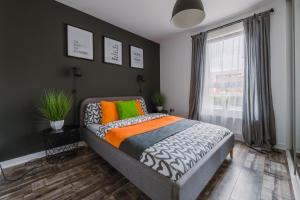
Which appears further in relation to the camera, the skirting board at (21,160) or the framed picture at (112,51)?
the framed picture at (112,51)

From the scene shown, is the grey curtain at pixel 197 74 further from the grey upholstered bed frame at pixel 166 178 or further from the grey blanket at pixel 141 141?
the grey blanket at pixel 141 141

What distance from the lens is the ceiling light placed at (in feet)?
4.67

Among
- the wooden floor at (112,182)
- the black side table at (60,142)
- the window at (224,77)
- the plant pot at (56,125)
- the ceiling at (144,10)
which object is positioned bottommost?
the wooden floor at (112,182)

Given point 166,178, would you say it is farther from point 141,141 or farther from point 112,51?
point 112,51

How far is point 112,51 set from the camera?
3.11 m

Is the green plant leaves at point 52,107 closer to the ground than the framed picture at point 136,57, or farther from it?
closer to the ground

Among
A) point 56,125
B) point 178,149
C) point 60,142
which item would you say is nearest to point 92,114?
point 56,125

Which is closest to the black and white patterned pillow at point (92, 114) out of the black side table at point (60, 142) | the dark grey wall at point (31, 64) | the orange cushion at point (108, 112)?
the orange cushion at point (108, 112)

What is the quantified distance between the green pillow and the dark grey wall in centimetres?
65

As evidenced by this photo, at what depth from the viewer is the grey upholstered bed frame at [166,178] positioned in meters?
1.06

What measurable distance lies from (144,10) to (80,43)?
1.39 m

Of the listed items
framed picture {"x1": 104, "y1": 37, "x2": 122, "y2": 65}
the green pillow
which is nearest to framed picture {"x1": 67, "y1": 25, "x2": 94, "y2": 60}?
framed picture {"x1": 104, "y1": 37, "x2": 122, "y2": 65}

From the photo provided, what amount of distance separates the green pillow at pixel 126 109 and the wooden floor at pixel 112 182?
0.92 m

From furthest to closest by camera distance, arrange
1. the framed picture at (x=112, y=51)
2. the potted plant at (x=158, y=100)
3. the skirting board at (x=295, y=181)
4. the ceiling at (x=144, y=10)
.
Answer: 1. the potted plant at (x=158, y=100)
2. the framed picture at (x=112, y=51)
3. the ceiling at (x=144, y=10)
4. the skirting board at (x=295, y=181)
